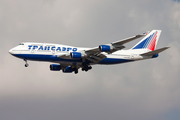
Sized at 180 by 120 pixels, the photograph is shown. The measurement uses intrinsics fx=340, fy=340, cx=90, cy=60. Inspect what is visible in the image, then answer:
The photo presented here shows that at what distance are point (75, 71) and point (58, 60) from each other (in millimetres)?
10538

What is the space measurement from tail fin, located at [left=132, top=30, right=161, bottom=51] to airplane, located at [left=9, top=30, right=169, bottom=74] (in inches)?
26.3

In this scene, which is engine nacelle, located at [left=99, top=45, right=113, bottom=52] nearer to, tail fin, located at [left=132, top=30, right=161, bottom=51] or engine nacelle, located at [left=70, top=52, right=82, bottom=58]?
engine nacelle, located at [left=70, top=52, right=82, bottom=58]

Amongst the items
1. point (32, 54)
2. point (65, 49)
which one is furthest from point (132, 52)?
point (32, 54)

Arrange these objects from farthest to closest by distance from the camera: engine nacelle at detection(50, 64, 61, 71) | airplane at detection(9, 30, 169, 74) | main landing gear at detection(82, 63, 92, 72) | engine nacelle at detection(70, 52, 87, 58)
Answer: engine nacelle at detection(50, 64, 61, 71), main landing gear at detection(82, 63, 92, 72), engine nacelle at detection(70, 52, 87, 58), airplane at detection(9, 30, 169, 74)

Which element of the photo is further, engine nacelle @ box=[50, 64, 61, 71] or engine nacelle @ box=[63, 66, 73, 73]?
engine nacelle @ box=[63, 66, 73, 73]

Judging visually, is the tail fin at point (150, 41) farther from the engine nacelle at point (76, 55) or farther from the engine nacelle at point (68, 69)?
the engine nacelle at point (76, 55)

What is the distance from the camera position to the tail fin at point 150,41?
7744 cm

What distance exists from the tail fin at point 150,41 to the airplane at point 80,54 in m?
0.67

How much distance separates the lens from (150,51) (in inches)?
2842

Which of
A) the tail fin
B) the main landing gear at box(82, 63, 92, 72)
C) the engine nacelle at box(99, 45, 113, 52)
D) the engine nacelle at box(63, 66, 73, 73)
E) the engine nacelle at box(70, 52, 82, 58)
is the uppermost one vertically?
the tail fin

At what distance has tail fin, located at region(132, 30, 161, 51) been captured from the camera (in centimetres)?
7744

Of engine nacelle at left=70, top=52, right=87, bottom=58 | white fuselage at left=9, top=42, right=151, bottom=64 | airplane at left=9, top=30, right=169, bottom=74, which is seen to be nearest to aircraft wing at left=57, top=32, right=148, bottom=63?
airplane at left=9, top=30, right=169, bottom=74

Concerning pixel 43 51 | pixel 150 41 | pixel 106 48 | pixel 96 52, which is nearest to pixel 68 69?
pixel 96 52

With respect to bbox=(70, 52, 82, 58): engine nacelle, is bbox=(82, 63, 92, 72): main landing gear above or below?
below
